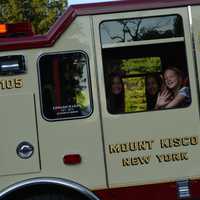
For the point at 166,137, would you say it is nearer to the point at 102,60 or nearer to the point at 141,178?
the point at 141,178

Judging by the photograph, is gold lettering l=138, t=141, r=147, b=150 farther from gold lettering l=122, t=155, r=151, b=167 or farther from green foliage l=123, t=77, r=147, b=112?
green foliage l=123, t=77, r=147, b=112

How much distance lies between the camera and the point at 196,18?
6578 millimetres

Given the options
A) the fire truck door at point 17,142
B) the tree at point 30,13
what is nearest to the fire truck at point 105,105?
the fire truck door at point 17,142

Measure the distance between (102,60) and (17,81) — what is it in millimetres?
882

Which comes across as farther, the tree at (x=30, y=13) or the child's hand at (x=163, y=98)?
the tree at (x=30, y=13)

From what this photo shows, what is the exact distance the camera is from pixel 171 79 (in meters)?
6.58

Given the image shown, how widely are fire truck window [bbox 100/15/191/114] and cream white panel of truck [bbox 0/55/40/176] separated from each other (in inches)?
31.9

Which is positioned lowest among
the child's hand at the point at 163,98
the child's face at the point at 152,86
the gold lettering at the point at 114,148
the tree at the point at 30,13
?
the gold lettering at the point at 114,148

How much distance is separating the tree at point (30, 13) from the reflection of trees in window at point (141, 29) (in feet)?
42.6

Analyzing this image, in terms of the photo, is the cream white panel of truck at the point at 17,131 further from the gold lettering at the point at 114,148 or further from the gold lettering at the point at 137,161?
the gold lettering at the point at 137,161

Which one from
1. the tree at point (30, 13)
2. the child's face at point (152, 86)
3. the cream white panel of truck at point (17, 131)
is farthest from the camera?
the tree at point (30, 13)

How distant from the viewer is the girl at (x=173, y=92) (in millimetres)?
6555

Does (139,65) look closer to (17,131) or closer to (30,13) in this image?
(17,131)

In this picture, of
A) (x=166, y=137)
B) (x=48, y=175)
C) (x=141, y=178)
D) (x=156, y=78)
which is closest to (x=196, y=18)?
(x=156, y=78)
